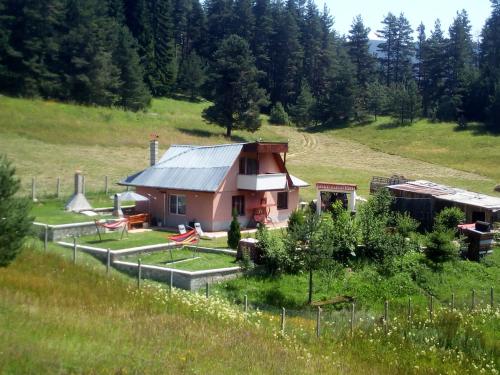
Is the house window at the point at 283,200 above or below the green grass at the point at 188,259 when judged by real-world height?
above

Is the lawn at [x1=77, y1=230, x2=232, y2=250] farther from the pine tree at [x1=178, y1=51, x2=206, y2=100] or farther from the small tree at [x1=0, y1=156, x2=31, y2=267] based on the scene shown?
the pine tree at [x1=178, y1=51, x2=206, y2=100]

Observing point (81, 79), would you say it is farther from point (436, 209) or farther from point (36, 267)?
point (36, 267)

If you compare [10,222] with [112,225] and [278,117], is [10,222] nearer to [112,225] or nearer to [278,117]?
[112,225]

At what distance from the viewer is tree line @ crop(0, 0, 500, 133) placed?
68625mm

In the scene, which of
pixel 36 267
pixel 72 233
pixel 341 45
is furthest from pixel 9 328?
pixel 341 45

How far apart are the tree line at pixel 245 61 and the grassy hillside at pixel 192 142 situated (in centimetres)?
354

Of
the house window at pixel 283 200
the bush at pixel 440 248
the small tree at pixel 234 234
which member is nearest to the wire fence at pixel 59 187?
the house window at pixel 283 200

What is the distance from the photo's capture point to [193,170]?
105 ft

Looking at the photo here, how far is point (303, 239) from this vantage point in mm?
23078

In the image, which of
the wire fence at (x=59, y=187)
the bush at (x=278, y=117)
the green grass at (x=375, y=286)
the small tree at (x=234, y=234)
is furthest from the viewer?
the bush at (x=278, y=117)

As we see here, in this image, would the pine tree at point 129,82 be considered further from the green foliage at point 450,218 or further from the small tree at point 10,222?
the small tree at point 10,222

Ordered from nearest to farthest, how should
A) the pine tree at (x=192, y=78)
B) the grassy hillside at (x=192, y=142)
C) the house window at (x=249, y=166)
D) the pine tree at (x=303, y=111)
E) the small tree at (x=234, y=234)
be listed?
1. the small tree at (x=234, y=234)
2. the house window at (x=249, y=166)
3. the grassy hillside at (x=192, y=142)
4. the pine tree at (x=303, y=111)
5. the pine tree at (x=192, y=78)

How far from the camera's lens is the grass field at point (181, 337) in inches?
343

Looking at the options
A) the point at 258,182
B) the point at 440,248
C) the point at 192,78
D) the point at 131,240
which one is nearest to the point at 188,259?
the point at 131,240
